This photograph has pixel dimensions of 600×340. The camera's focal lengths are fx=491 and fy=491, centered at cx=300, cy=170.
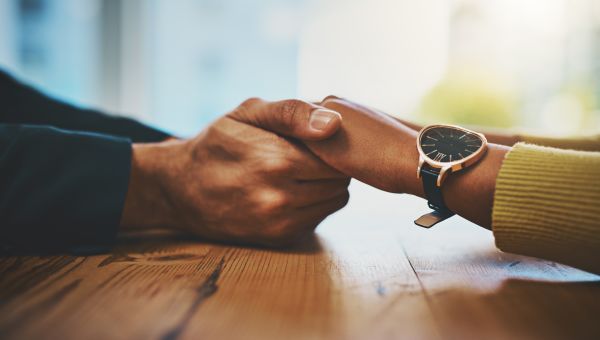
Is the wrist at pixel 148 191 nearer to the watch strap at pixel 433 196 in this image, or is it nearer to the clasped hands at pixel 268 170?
the clasped hands at pixel 268 170

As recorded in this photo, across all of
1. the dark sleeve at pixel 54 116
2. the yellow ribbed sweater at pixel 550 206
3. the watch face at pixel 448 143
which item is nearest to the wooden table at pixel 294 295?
the yellow ribbed sweater at pixel 550 206

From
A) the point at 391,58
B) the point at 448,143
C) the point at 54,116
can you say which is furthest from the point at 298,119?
the point at 391,58

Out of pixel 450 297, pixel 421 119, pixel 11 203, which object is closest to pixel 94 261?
pixel 11 203

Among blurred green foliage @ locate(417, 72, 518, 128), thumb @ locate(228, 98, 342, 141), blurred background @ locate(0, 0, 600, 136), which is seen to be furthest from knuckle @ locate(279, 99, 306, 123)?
blurred green foliage @ locate(417, 72, 518, 128)

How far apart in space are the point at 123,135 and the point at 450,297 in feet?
2.96

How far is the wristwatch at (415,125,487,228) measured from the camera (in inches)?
26.5

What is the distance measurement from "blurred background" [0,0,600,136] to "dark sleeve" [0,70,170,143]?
5.75ft

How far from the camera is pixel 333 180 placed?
84cm

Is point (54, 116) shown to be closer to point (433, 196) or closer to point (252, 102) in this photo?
point (252, 102)

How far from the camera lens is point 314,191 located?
32.1 inches

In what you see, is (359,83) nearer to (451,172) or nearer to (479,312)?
(451,172)

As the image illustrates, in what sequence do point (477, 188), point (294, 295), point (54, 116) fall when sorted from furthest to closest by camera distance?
1. point (54, 116)
2. point (477, 188)
3. point (294, 295)

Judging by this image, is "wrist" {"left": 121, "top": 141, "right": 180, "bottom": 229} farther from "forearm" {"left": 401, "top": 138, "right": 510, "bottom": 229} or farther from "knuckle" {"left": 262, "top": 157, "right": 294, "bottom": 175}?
"forearm" {"left": 401, "top": 138, "right": 510, "bottom": 229}

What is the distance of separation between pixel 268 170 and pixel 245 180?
5 cm
